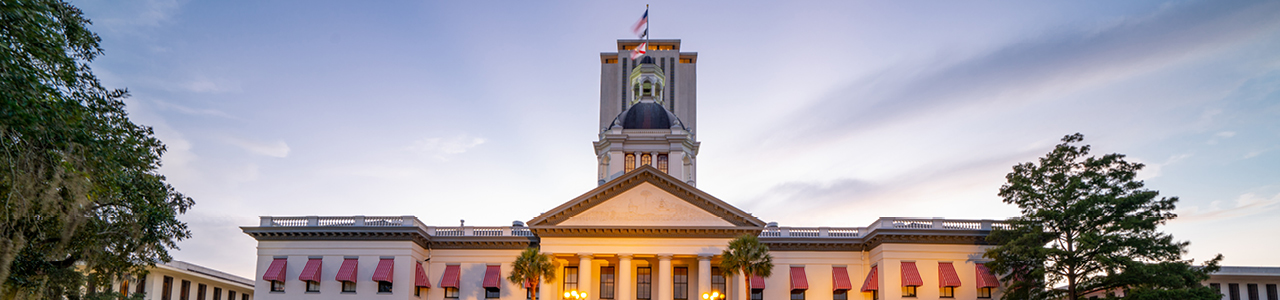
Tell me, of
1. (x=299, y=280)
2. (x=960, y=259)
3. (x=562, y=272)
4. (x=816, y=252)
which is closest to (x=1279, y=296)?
(x=960, y=259)

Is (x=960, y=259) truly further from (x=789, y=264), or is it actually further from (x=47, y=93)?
(x=47, y=93)

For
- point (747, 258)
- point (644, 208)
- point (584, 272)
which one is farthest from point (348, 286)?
point (747, 258)

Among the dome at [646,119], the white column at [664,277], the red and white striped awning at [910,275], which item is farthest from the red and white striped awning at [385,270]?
the red and white striped awning at [910,275]

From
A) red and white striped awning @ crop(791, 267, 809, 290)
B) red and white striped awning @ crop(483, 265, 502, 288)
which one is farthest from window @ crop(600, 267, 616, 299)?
red and white striped awning @ crop(791, 267, 809, 290)

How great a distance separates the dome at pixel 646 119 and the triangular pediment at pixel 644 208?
57.0 feet

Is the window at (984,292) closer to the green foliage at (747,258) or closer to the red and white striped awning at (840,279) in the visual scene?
the red and white striped awning at (840,279)

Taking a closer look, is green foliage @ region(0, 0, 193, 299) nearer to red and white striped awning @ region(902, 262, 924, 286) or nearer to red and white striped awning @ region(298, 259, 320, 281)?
red and white striped awning @ region(298, 259, 320, 281)

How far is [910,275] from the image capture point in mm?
40438

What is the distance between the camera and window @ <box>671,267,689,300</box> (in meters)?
43.1

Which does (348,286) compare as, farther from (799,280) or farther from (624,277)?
(799,280)

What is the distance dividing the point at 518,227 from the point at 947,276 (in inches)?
845

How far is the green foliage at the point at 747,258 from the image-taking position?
118 feet

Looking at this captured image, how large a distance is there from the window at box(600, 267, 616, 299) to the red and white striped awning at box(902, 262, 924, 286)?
14.1m

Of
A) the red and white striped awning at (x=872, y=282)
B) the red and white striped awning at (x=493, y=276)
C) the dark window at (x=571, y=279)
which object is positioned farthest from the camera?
the dark window at (x=571, y=279)
